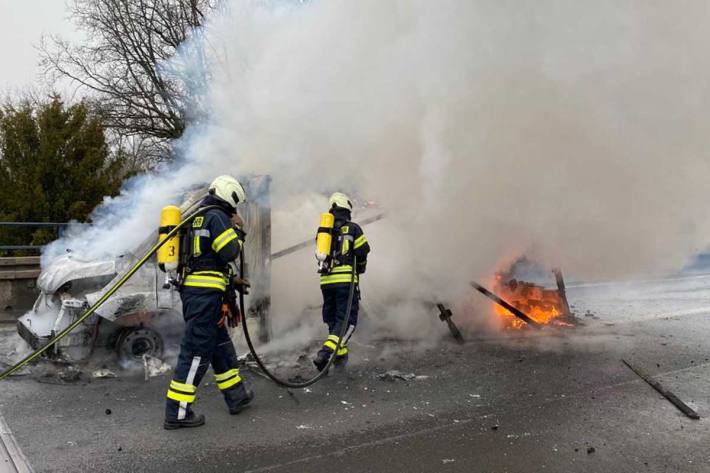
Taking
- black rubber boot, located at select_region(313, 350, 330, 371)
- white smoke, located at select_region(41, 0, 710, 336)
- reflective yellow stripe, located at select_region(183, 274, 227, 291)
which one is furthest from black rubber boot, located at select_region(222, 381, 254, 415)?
white smoke, located at select_region(41, 0, 710, 336)

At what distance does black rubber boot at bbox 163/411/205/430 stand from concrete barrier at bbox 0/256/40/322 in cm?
584

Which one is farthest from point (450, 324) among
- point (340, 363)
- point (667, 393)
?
point (667, 393)

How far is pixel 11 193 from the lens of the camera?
11.8 meters

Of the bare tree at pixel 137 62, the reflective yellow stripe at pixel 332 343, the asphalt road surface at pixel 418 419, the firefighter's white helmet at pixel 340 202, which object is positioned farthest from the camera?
the bare tree at pixel 137 62

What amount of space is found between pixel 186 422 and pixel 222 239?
1386 millimetres

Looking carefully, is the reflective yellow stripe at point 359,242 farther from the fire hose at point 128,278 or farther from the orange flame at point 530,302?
the orange flame at point 530,302

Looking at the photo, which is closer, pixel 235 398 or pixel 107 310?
pixel 235 398

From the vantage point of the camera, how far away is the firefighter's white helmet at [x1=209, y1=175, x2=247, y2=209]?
181 inches

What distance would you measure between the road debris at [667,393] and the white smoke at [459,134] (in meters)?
1.84

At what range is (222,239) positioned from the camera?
437cm

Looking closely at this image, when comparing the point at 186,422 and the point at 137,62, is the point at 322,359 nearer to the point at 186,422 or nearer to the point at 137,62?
the point at 186,422

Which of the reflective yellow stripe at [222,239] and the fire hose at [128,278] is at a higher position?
the reflective yellow stripe at [222,239]

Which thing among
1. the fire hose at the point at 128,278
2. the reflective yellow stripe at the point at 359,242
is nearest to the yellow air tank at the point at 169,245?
the fire hose at the point at 128,278

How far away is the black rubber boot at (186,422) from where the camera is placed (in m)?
4.21
